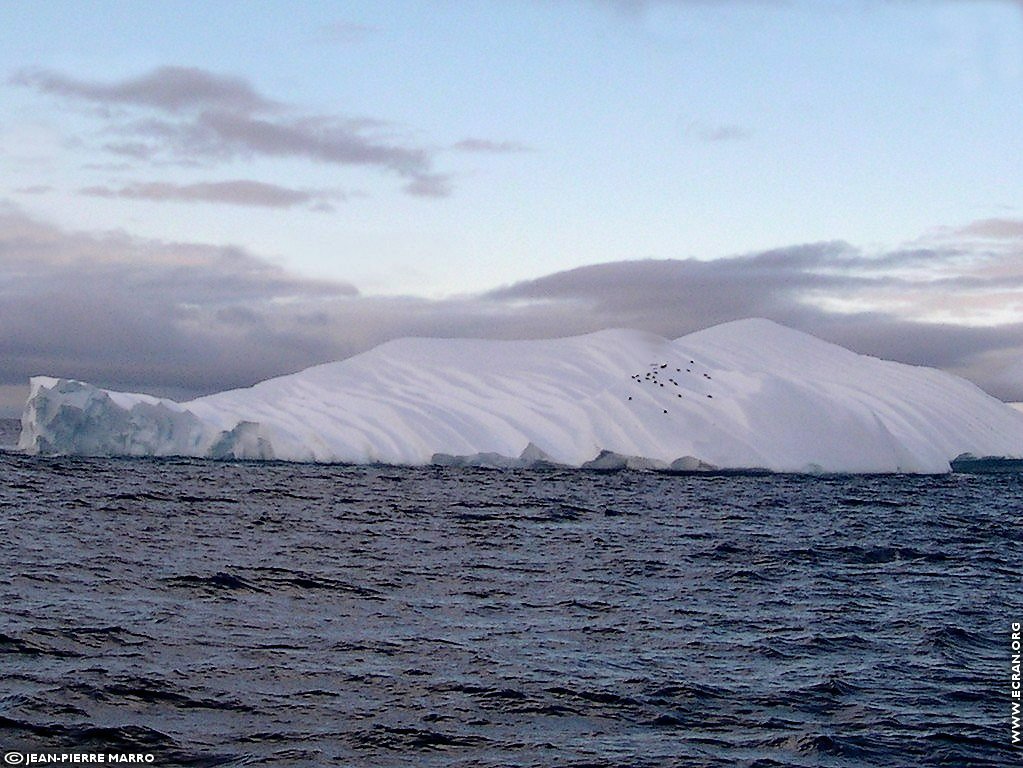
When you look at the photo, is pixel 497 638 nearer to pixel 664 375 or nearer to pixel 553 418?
pixel 553 418

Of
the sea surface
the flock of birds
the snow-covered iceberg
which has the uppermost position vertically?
the flock of birds

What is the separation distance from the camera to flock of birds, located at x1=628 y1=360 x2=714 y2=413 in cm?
4228

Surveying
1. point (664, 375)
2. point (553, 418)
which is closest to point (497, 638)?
point (553, 418)

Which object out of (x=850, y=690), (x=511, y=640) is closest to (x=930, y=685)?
(x=850, y=690)

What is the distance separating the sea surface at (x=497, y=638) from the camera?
8.34 meters

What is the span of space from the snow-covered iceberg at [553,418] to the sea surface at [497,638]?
15062 mm

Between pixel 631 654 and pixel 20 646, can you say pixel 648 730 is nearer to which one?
pixel 631 654

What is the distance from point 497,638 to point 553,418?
2872cm

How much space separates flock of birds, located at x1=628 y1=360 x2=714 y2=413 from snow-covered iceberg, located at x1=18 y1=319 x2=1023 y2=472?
0.08 meters

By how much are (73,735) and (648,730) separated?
12.8ft

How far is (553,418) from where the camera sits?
40.2 m

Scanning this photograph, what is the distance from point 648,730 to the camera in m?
8.63

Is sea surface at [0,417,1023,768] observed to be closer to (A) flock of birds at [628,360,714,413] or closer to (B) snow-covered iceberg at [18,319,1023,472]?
(B) snow-covered iceberg at [18,319,1023,472]

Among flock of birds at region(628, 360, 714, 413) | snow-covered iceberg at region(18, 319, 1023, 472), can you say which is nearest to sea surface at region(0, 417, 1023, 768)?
snow-covered iceberg at region(18, 319, 1023, 472)
